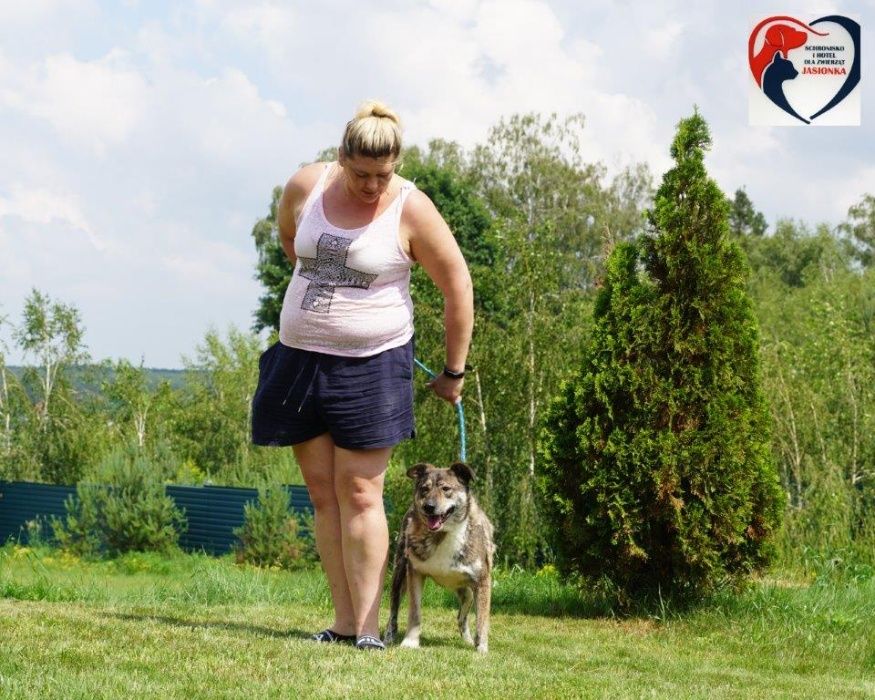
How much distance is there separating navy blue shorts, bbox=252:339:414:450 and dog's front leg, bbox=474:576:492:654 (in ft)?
3.68

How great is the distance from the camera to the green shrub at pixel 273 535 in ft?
39.6

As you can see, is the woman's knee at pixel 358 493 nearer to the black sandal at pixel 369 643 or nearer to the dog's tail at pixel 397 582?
the black sandal at pixel 369 643

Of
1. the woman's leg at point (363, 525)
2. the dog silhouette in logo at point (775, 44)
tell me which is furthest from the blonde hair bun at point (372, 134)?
the dog silhouette in logo at point (775, 44)

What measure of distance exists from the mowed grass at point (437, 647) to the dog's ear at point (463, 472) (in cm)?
83

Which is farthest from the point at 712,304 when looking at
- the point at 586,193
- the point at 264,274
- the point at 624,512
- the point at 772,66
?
the point at 586,193

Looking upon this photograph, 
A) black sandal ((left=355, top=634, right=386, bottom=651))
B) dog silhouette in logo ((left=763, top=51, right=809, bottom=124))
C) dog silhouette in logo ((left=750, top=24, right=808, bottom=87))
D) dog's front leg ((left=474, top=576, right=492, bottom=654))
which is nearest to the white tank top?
black sandal ((left=355, top=634, right=386, bottom=651))

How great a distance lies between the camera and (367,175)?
4645mm

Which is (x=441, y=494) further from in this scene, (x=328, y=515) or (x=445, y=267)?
(x=445, y=267)

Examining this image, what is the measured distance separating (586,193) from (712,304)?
3478 cm

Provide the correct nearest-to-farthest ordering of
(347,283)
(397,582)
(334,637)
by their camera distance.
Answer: (347,283) → (334,637) → (397,582)

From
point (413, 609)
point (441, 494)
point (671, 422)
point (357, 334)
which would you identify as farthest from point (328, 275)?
point (671, 422)

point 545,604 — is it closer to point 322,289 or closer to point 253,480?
point 322,289

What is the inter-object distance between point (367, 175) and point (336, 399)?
3.14ft

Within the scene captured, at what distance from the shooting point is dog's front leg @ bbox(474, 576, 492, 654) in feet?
18.4
